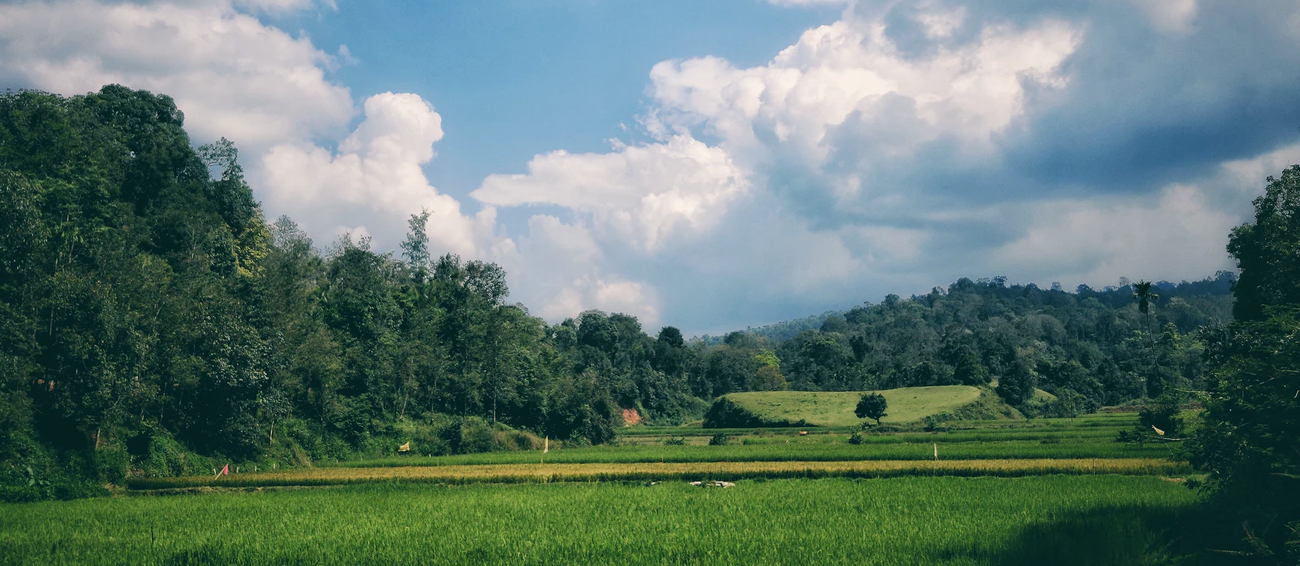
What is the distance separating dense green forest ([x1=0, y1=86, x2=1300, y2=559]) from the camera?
27.0 meters

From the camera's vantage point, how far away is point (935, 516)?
1856cm

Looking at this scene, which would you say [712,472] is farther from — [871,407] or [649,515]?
[871,407]

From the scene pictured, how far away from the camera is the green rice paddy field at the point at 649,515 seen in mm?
15547

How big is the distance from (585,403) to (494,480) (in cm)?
2552

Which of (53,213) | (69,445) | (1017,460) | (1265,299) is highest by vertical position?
(53,213)

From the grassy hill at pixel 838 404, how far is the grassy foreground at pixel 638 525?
130ft

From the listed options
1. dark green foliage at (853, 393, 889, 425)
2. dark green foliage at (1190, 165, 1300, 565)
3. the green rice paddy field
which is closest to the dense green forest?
dark green foliage at (1190, 165, 1300, 565)

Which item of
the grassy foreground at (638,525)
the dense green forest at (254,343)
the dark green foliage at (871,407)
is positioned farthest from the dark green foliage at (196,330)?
the dark green foliage at (871,407)

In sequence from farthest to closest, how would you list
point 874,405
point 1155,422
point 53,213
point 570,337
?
point 570,337 → point 874,405 → point 1155,422 → point 53,213

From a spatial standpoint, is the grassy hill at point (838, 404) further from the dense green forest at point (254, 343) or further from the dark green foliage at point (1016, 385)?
the dense green forest at point (254, 343)

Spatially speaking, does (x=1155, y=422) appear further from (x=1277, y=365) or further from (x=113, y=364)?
(x=113, y=364)

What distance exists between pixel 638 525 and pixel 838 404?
54656 mm

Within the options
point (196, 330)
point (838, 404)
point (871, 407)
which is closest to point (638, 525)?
point (196, 330)

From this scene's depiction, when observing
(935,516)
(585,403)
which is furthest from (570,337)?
(935,516)
